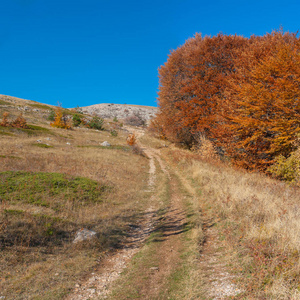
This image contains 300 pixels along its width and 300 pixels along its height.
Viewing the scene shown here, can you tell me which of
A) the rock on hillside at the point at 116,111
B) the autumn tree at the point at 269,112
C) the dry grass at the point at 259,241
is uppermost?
the rock on hillside at the point at 116,111

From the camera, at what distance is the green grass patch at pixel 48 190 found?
988cm

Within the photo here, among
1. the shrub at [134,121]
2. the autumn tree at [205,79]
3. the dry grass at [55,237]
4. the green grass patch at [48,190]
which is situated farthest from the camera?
the shrub at [134,121]

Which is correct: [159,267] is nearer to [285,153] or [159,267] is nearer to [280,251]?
[280,251]

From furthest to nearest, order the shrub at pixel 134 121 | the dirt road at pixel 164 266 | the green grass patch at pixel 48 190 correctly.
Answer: the shrub at pixel 134 121 < the green grass patch at pixel 48 190 < the dirt road at pixel 164 266

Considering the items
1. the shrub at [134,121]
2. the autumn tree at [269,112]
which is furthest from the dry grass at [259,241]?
the shrub at [134,121]

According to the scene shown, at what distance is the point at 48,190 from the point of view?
431 inches

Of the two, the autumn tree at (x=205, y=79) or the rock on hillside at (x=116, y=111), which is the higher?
the rock on hillside at (x=116, y=111)

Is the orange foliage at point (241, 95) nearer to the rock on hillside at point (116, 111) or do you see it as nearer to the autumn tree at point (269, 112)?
the autumn tree at point (269, 112)

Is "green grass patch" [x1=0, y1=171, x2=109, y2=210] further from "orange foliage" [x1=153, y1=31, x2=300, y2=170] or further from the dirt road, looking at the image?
"orange foliage" [x1=153, y1=31, x2=300, y2=170]

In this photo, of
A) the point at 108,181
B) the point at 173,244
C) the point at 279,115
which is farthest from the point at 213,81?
the point at 173,244

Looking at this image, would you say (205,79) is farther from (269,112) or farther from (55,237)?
(55,237)

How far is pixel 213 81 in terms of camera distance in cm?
2778

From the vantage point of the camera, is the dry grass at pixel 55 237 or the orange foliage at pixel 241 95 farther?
the orange foliage at pixel 241 95

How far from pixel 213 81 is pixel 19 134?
2597 cm
